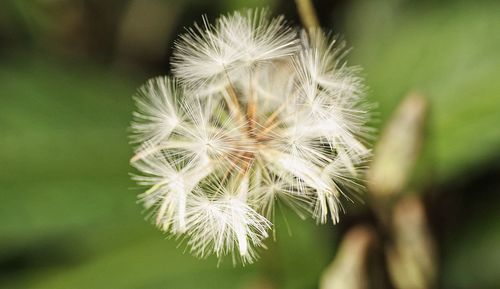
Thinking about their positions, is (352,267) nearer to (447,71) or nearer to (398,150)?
(398,150)

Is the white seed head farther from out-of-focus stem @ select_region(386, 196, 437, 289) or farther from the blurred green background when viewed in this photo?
the blurred green background

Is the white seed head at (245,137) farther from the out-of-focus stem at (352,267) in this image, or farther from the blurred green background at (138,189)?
the blurred green background at (138,189)

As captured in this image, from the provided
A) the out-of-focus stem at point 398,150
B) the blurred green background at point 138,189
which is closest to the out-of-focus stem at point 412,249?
the out-of-focus stem at point 398,150

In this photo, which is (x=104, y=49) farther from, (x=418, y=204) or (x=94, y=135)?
(x=418, y=204)

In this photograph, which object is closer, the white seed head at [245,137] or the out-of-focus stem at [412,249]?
the white seed head at [245,137]

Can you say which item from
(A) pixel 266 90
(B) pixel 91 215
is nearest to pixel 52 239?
(B) pixel 91 215

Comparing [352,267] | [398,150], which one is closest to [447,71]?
[398,150]

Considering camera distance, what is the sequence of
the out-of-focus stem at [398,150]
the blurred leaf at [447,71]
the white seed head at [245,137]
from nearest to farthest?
the white seed head at [245,137] < the out-of-focus stem at [398,150] < the blurred leaf at [447,71]
